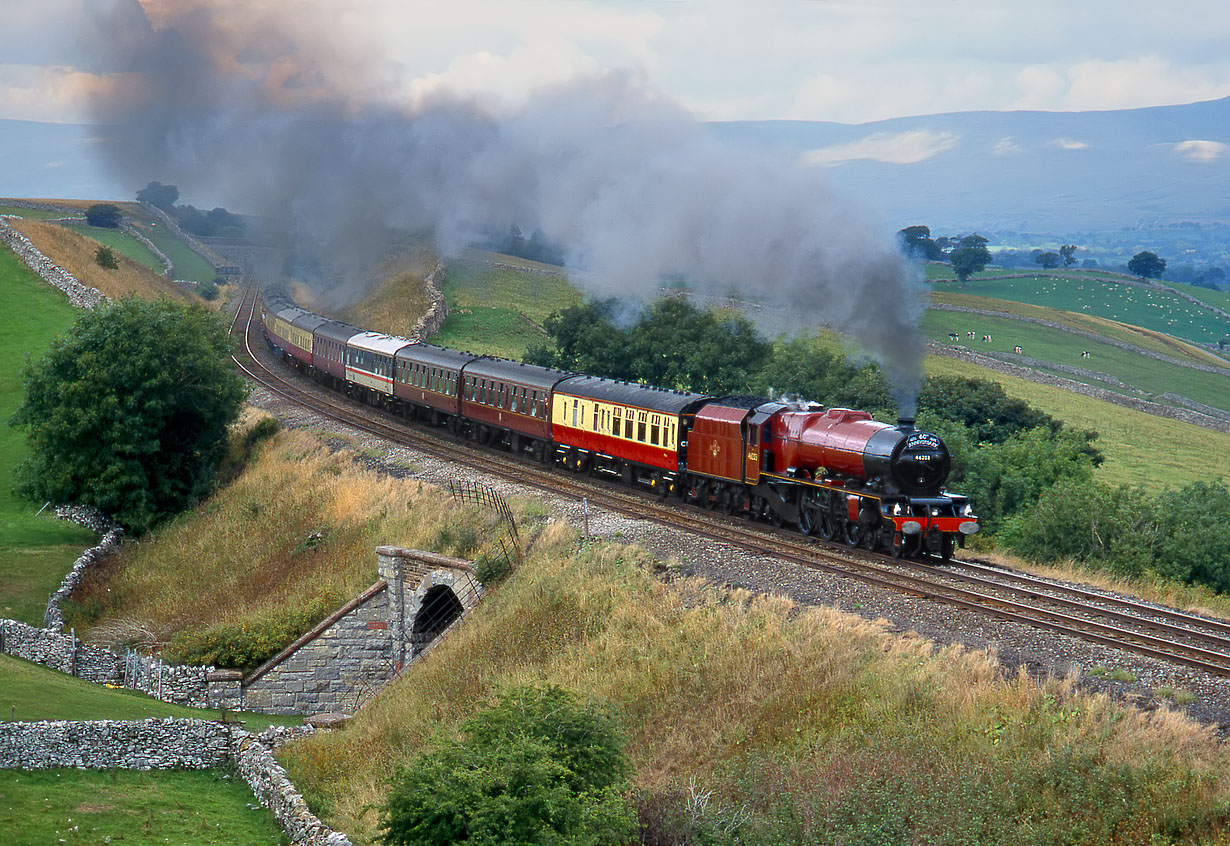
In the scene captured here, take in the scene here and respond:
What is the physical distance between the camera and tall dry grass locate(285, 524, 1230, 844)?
38.8 ft

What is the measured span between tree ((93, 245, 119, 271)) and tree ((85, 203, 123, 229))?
3635 cm

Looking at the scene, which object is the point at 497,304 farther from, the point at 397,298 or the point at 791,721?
the point at 791,721

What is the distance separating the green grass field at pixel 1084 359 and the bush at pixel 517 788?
7912 cm

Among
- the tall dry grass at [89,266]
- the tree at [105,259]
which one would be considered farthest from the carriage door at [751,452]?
the tree at [105,259]

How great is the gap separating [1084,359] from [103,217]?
91650 mm

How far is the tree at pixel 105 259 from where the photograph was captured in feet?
234

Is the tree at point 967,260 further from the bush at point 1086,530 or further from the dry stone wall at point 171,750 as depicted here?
the dry stone wall at point 171,750

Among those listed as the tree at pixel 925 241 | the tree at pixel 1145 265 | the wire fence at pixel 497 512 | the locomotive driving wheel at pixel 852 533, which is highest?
the tree at pixel 925 241

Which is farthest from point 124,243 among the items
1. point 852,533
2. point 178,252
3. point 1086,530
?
point 1086,530

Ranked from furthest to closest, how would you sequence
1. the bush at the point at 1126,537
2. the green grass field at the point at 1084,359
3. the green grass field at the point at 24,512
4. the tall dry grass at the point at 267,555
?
the green grass field at the point at 1084,359, the green grass field at the point at 24,512, the bush at the point at 1126,537, the tall dry grass at the point at 267,555

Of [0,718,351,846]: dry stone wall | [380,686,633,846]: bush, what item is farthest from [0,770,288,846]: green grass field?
[380,686,633,846]: bush

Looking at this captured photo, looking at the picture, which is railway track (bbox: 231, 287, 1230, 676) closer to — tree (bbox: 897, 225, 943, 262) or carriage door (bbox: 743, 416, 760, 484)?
carriage door (bbox: 743, 416, 760, 484)

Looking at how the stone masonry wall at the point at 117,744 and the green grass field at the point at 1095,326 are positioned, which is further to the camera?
the green grass field at the point at 1095,326

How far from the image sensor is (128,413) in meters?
35.8
